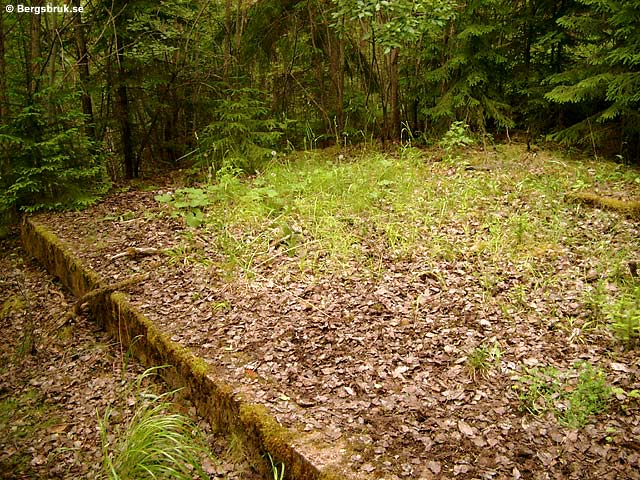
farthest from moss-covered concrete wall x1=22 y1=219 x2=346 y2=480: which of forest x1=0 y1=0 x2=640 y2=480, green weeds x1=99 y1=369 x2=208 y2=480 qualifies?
green weeds x1=99 y1=369 x2=208 y2=480

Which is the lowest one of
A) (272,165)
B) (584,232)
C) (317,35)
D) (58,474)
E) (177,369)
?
(58,474)

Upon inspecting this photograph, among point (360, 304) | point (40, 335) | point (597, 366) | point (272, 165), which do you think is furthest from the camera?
point (272, 165)

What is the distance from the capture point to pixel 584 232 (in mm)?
5184

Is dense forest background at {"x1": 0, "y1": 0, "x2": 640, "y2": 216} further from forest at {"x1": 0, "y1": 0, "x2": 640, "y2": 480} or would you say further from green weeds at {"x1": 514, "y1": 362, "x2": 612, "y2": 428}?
green weeds at {"x1": 514, "y1": 362, "x2": 612, "y2": 428}

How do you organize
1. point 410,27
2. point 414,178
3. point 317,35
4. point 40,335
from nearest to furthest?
point 40,335 → point 410,27 → point 414,178 → point 317,35

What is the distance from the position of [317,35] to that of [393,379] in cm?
843

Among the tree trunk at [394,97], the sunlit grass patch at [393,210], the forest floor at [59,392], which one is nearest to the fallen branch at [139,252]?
the sunlit grass patch at [393,210]

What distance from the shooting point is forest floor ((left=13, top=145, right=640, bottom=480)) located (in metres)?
2.87

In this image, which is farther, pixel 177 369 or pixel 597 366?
pixel 177 369

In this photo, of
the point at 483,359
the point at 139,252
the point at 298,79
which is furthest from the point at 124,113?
the point at 483,359

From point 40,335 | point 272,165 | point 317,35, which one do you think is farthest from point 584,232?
point 317,35

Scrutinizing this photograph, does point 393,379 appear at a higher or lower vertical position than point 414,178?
lower

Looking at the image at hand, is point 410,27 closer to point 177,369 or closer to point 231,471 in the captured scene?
point 177,369

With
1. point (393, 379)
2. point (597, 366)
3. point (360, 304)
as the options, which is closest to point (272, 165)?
point (360, 304)
